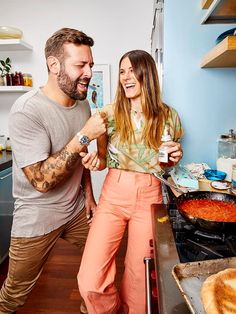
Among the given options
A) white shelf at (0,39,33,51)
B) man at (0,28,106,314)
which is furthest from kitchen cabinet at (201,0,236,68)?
white shelf at (0,39,33,51)

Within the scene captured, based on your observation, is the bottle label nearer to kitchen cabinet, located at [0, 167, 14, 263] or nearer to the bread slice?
the bread slice

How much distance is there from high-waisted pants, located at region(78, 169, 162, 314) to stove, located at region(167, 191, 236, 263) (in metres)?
0.32

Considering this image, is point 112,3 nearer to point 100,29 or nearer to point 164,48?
point 100,29

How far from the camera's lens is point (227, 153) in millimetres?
1620

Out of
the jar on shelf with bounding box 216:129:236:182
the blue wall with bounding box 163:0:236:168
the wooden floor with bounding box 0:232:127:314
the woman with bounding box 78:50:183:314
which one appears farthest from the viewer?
the wooden floor with bounding box 0:232:127:314

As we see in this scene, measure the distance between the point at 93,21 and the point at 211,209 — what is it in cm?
253

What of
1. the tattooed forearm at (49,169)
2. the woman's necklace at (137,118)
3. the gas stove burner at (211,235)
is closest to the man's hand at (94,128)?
the tattooed forearm at (49,169)

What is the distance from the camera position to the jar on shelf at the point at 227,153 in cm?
148

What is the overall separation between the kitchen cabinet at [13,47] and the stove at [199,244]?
229cm

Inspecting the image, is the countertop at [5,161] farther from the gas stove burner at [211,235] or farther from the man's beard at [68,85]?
the gas stove burner at [211,235]

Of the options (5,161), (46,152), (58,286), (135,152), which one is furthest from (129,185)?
(5,161)

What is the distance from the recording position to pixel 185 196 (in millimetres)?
1027

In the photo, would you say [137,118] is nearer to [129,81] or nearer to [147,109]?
[147,109]

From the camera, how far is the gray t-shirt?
46.4 inches
